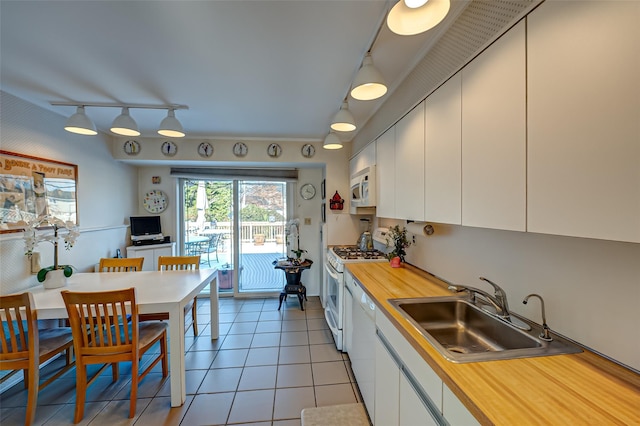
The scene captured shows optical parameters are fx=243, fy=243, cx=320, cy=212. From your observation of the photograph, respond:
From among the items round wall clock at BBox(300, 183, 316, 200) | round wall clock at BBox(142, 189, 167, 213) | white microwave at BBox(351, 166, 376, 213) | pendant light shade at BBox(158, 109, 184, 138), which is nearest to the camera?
pendant light shade at BBox(158, 109, 184, 138)

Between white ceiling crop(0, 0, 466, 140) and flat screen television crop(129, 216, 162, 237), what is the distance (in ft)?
5.50

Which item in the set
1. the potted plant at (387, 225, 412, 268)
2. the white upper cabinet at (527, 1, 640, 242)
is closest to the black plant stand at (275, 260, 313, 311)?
the potted plant at (387, 225, 412, 268)

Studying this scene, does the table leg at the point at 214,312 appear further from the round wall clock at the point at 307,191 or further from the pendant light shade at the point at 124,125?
the round wall clock at the point at 307,191

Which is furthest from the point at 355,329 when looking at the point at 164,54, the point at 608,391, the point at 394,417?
the point at 164,54

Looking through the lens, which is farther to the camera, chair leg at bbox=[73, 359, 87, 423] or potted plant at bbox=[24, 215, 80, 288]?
potted plant at bbox=[24, 215, 80, 288]

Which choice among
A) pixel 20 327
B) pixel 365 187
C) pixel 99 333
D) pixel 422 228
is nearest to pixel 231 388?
pixel 99 333

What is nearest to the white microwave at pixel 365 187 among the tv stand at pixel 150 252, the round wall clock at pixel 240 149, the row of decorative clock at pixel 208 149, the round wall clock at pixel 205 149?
the row of decorative clock at pixel 208 149

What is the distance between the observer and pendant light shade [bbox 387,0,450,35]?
3.08 ft

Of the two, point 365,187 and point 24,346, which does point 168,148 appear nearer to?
point 24,346

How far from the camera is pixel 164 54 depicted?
1.67 m

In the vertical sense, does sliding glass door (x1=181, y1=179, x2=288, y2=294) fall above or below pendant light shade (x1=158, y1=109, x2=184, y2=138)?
below

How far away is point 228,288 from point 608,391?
433 cm

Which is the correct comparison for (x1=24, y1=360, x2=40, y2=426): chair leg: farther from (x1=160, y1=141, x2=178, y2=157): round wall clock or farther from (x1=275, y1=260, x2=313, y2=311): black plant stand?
(x1=160, y1=141, x2=178, y2=157): round wall clock

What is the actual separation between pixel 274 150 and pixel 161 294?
7.71 ft
